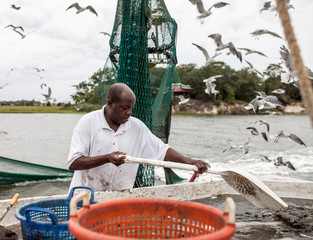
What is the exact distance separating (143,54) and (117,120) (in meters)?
1.83

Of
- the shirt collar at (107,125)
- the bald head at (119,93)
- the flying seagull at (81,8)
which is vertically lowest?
the shirt collar at (107,125)

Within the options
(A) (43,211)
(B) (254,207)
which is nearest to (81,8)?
(B) (254,207)

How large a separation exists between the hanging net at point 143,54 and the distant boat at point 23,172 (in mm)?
2549

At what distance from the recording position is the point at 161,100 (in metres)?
5.68

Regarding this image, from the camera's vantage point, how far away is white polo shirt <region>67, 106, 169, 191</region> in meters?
3.07

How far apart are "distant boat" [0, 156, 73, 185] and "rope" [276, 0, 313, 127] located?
632 centimetres

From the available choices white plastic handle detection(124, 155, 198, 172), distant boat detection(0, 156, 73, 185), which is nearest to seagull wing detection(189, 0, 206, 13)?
white plastic handle detection(124, 155, 198, 172)

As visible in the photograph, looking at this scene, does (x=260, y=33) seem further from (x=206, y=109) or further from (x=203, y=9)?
(x=206, y=109)

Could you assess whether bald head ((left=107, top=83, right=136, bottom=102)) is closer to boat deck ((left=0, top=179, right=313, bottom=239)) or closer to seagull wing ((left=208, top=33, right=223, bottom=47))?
boat deck ((left=0, top=179, right=313, bottom=239))

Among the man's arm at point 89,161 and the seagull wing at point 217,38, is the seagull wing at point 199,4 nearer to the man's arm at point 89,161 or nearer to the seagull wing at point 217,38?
the seagull wing at point 217,38

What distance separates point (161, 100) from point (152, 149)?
2359 mm

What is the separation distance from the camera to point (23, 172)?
6789mm

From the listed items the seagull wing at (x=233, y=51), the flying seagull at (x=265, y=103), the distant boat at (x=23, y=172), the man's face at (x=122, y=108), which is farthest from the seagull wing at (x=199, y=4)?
the distant boat at (x=23, y=172)

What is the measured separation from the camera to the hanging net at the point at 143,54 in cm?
466
